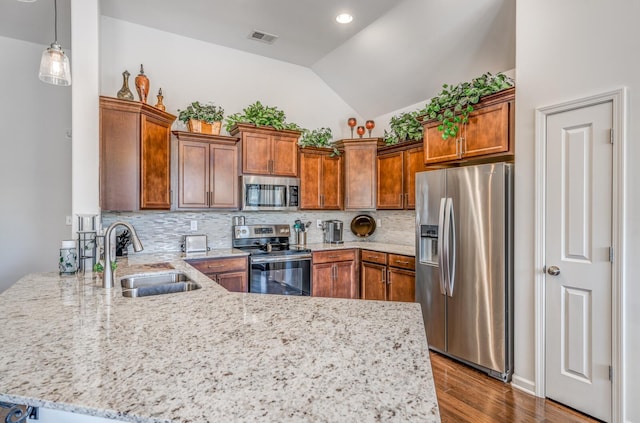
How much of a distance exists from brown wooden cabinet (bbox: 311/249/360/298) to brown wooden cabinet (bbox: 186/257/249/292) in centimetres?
91

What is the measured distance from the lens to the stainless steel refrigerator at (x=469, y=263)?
2.68 meters

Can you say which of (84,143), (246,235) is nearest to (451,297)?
(246,235)

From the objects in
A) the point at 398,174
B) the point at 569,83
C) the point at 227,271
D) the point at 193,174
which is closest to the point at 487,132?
the point at 569,83

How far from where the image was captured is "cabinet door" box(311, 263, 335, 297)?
4184mm

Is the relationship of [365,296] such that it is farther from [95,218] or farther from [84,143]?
[84,143]

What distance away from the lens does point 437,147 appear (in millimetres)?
3359

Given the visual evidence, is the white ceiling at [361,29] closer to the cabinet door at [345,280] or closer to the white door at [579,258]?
the white door at [579,258]

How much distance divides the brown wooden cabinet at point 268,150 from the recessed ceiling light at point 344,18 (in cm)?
135

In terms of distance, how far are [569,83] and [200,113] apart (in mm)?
3413

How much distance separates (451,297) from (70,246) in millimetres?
3074

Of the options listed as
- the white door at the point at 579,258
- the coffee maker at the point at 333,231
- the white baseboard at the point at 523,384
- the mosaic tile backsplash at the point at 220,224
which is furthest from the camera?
the coffee maker at the point at 333,231

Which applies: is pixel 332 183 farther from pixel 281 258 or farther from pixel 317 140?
pixel 281 258

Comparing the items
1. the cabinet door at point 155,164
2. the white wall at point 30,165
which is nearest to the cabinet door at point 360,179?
the cabinet door at point 155,164

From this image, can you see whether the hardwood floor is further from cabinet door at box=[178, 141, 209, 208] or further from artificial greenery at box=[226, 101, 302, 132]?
artificial greenery at box=[226, 101, 302, 132]
